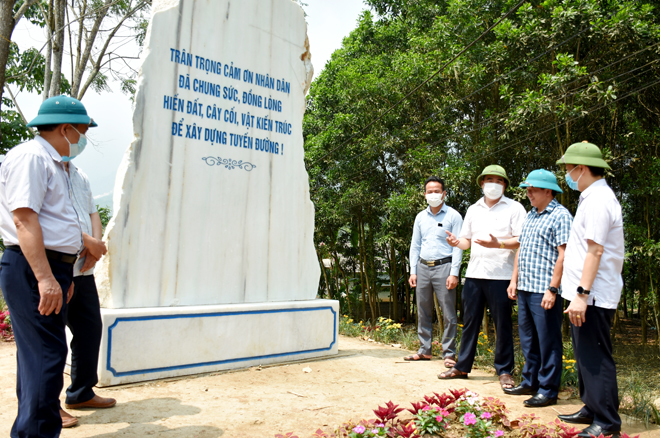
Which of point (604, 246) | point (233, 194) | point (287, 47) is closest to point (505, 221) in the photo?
point (604, 246)

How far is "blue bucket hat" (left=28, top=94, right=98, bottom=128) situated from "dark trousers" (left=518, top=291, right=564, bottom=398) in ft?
10.2

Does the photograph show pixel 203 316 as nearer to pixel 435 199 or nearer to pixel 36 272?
pixel 36 272

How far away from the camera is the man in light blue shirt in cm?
451

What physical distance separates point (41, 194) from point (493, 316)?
3268 millimetres

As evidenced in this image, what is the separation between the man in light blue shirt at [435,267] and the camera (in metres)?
4.51

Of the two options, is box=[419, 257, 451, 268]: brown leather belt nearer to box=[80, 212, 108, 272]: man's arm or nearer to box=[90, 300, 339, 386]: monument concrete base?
box=[90, 300, 339, 386]: monument concrete base

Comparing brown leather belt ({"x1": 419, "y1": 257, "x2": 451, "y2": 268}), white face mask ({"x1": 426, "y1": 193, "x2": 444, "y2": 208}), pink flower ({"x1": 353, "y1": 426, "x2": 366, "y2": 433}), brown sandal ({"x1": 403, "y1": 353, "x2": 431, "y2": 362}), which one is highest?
white face mask ({"x1": 426, "y1": 193, "x2": 444, "y2": 208})

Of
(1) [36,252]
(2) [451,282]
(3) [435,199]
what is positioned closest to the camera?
(1) [36,252]

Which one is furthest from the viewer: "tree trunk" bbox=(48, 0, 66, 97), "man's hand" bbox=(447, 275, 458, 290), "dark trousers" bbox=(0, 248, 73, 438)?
"tree trunk" bbox=(48, 0, 66, 97)

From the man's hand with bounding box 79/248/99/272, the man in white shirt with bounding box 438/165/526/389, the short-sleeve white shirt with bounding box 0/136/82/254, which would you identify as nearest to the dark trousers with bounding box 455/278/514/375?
the man in white shirt with bounding box 438/165/526/389

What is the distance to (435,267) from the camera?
15.2 ft

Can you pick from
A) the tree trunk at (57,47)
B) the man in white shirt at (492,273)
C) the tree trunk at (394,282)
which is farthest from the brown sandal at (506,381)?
the tree trunk at (57,47)

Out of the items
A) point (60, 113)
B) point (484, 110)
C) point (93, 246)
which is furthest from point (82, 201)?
point (484, 110)

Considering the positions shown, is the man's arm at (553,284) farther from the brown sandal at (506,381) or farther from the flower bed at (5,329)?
the flower bed at (5,329)
